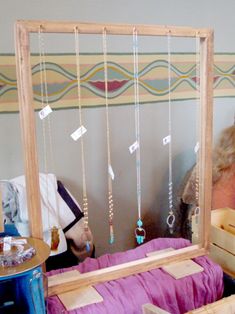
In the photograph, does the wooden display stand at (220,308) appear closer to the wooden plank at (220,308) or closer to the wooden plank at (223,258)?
the wooden plank at (220,308)

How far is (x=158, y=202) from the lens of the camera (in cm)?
219

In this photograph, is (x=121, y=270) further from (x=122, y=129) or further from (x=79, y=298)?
(x=122, y=129)

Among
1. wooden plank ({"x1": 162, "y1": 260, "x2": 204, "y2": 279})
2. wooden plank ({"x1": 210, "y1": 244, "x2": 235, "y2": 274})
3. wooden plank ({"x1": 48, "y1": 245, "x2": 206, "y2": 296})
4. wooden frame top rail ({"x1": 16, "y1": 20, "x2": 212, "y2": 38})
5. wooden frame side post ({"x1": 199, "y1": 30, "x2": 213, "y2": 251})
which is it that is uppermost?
wooden frame top rail ({"x1": 16, "y1": 20, "x2": 212, "y2": 38})

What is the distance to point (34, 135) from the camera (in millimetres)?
1020

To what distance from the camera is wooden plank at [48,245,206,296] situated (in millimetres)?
1103

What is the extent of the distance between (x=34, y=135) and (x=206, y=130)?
1.90ft

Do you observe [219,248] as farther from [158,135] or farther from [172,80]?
[172,80]

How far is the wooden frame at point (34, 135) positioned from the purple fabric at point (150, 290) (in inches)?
1.3

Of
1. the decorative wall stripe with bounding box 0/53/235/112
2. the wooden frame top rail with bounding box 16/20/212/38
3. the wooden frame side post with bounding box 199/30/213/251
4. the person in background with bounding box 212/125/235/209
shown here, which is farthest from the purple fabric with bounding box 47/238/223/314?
the decorative wall stripe with bounding box 0/53/235/112

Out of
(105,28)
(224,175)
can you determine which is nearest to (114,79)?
(224,175)

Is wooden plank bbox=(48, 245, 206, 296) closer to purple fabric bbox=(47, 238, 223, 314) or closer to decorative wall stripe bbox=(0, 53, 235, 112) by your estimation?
purple fabric bbox=(47, 238, 223, 314)

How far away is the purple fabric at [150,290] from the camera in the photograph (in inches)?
41.3

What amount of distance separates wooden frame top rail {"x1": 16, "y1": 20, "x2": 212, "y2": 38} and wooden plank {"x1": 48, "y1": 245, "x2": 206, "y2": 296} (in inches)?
27.3

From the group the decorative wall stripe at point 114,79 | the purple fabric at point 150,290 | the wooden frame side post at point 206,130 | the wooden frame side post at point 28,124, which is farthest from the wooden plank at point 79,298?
the decorative wall stripe at point 114,79
